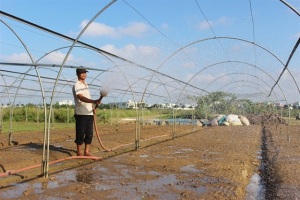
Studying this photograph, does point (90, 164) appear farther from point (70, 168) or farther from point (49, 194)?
point (49, 194)

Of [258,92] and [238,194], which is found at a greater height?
[258,92]

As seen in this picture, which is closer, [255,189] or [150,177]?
[255,189]

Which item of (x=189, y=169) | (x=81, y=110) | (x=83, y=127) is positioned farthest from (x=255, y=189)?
(x=81, y=110)

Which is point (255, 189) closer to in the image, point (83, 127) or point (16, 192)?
point (16, 192)

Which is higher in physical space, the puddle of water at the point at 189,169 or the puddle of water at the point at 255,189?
the puddle of water at the point at 189,169

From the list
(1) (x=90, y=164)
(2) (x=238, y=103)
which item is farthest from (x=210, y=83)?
(1) (x=90, y=164)

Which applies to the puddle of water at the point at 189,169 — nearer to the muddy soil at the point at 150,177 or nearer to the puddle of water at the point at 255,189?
the muddy soil at the point at 150,177

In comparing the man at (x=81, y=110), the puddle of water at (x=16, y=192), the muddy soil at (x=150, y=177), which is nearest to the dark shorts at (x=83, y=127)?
the man at (x=81, y=110)

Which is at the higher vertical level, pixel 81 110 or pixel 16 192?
pixel 81 110

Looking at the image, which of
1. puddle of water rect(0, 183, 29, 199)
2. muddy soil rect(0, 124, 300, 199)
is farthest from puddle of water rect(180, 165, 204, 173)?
puddle of water rect(0, 183, 29, 199)

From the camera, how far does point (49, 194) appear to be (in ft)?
13.6

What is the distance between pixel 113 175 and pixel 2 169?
6.08ft

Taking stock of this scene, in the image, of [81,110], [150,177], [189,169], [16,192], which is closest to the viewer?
[16,192]

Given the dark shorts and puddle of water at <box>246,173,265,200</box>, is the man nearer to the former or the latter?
the dark shorts
